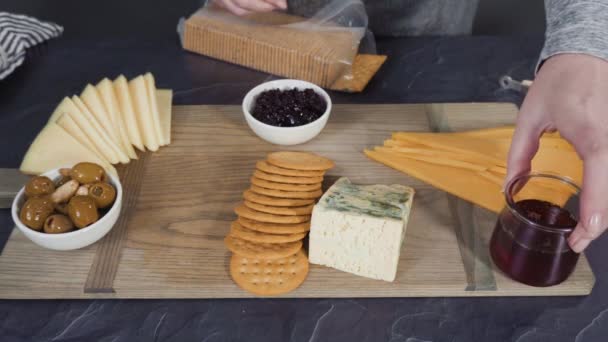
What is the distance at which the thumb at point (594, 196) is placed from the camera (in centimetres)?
97

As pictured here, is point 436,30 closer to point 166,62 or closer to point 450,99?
point 450,99

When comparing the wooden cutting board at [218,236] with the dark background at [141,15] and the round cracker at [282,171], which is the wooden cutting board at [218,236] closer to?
the round cracker at [282,171]

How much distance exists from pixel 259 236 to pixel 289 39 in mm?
791

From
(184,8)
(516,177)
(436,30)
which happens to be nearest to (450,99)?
(436,30)

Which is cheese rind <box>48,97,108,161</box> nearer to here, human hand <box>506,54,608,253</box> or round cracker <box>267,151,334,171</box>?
round cracker <box>267,151,334,171</box>

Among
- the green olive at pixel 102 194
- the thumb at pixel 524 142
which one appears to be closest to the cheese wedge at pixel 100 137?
the green olive at pixel 102 194

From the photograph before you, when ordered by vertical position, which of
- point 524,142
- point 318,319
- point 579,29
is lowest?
point 318,319

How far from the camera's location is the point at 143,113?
157 centimetres

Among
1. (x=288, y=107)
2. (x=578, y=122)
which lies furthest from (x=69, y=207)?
(x=578, y=122)

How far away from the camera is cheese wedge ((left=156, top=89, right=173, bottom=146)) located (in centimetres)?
158

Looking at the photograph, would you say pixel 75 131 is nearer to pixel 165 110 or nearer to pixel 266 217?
pixel 165 110

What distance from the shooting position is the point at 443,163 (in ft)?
4.76

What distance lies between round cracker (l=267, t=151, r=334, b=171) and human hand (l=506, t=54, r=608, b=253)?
16.4 inches

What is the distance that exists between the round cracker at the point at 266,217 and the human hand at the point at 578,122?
1.44 ft
